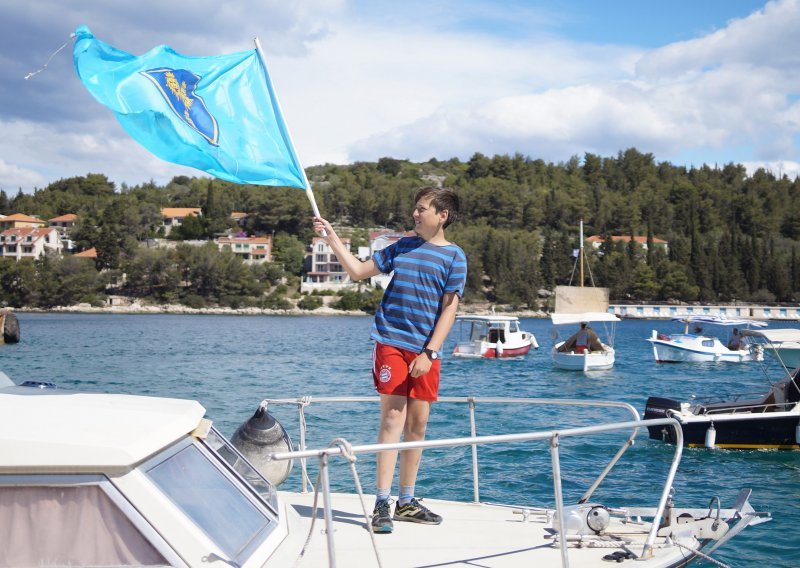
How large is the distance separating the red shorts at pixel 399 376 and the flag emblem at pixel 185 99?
1.96m

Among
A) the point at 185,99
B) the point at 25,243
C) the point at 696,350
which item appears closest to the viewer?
the point at 185,99

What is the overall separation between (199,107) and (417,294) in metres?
2.13

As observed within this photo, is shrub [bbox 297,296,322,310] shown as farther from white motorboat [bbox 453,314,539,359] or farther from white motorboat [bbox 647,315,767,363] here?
white motorboat [bbox 647,315,767,363]

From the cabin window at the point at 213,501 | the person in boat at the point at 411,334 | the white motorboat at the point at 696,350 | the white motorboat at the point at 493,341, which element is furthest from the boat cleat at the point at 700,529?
the white motorboat at the point at 696,350

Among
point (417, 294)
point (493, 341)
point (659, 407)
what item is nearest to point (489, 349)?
point (493, 341)

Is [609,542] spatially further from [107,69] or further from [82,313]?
[82,313]

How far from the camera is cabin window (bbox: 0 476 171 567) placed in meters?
3.52

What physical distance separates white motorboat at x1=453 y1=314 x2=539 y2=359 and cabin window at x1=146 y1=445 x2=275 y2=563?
4547 cm

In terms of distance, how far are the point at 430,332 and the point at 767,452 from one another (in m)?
13.8

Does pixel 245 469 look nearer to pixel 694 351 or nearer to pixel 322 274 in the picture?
pixel 694 351

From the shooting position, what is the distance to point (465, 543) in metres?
5.29

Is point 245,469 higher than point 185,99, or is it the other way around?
point 185,99

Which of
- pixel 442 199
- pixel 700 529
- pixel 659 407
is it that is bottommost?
pixel 659 407

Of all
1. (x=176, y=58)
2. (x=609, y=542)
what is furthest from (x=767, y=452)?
(x=176, y=58)
